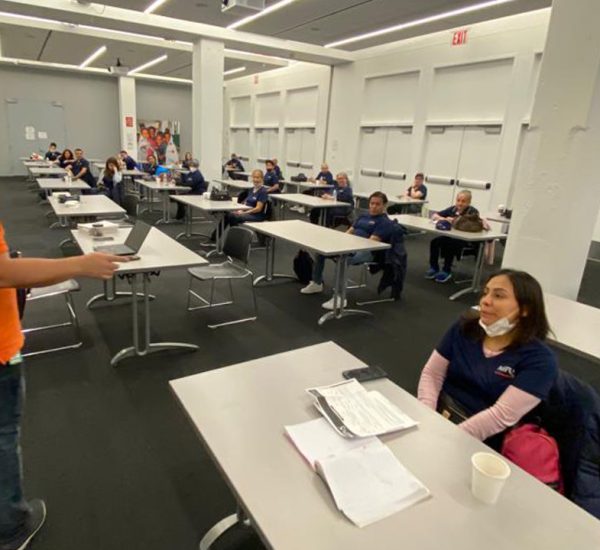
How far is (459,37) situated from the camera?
8.41 meters

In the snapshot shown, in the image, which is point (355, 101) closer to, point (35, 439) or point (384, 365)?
point (384, 365)

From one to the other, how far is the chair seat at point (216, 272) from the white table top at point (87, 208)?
1.71 metres

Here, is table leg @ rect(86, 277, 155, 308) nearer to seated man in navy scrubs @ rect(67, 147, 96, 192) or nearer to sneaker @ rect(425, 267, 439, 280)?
sneaker @ rect(425, 267, 439, 280)

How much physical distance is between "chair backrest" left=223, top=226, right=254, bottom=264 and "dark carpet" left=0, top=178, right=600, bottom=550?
2.02 ft

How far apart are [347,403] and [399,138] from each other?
372 inches

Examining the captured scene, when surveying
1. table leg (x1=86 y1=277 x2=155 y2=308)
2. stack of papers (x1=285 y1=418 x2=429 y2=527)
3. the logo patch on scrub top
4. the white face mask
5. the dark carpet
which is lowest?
the dark carpet

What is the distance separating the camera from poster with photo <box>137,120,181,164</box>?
54.6 ft

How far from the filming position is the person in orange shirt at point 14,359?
48.6 inches

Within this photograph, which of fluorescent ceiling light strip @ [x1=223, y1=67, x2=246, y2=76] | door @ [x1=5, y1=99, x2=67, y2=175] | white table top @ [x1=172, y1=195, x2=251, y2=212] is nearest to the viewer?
white table top @ [x1=172, y1=195, x2=251, y2=212]

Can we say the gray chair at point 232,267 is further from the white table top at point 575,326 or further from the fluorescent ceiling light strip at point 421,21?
the fluorescent ceiling light strip at point 421,21

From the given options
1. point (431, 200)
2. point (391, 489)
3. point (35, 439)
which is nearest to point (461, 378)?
point (391, 489)

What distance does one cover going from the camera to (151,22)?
8055 millimetres

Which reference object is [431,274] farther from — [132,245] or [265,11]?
[265,11]

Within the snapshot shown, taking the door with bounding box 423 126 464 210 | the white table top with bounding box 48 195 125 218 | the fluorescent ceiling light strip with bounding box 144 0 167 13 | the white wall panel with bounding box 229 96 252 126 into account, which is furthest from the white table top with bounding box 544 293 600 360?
the white wall panel with bounding box 229 96 252 126
